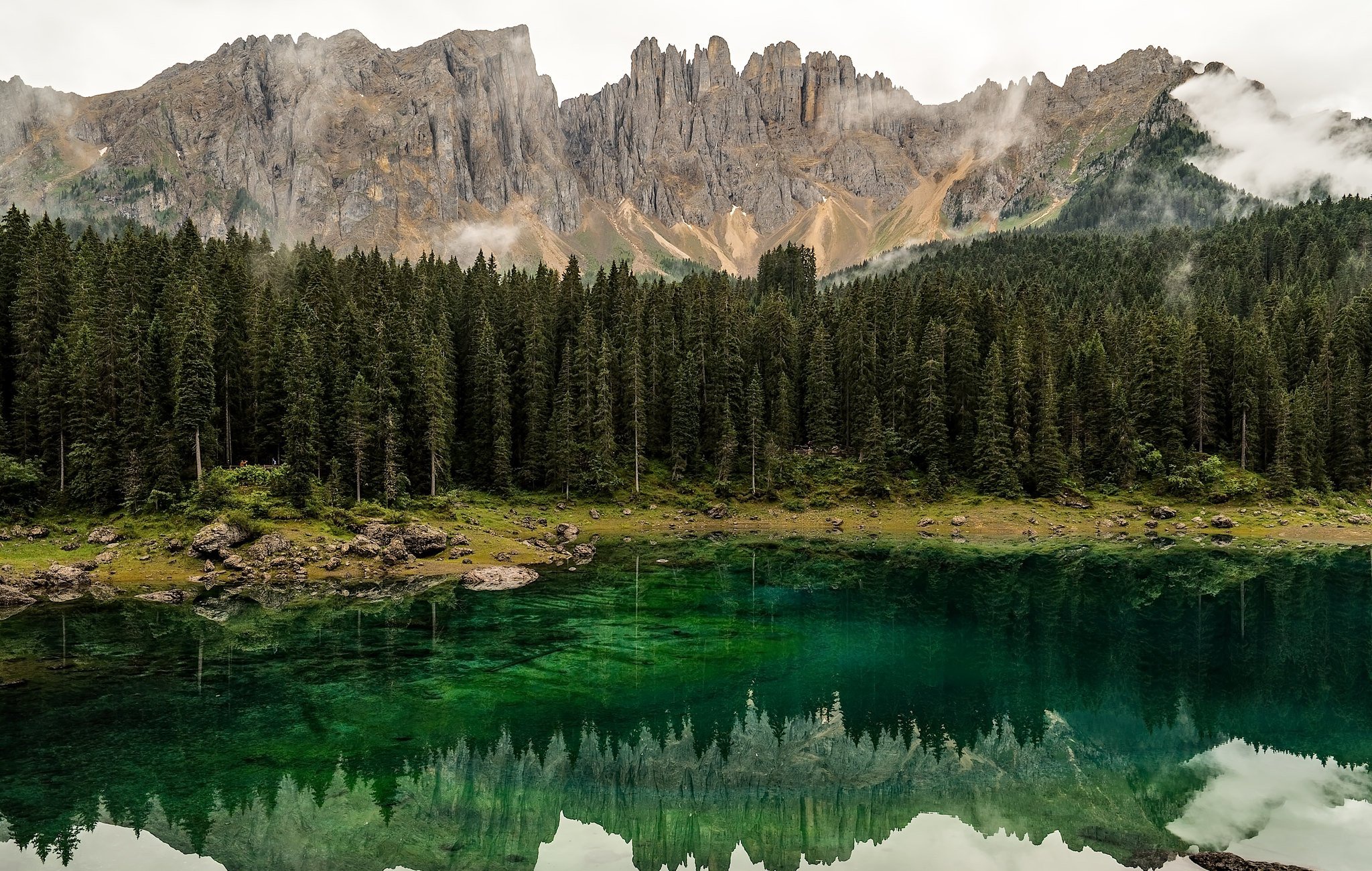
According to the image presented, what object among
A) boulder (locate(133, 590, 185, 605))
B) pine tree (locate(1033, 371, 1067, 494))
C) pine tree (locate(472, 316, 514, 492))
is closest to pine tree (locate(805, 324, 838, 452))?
pine tree (locate(1033, 371, 1067, 494))

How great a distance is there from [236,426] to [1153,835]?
87502 millimetres

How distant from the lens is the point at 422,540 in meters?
66.4

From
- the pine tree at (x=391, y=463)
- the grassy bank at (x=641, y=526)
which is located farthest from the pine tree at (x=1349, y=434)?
the pine tree at (x=391, y=463)

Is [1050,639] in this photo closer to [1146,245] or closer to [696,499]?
[696,499]

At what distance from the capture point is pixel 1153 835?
21875 mm

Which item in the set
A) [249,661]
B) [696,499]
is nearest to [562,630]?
Result: [249,661]

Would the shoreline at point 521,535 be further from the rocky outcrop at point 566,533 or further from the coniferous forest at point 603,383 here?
the coniferous forest at point 603,383

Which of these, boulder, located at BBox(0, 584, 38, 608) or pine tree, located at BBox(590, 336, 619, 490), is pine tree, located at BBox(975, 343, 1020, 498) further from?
boulder, located at BBox(0, 584, 38, 608)

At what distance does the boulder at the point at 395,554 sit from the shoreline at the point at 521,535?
13 centimetres

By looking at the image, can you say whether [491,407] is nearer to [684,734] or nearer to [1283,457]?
[684,734]

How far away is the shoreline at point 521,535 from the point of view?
56562 mm

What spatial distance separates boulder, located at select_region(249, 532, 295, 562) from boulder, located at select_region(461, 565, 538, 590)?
14973mm

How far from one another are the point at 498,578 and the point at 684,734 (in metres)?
32.6

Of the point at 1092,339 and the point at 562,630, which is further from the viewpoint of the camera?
the point at 1092,339
